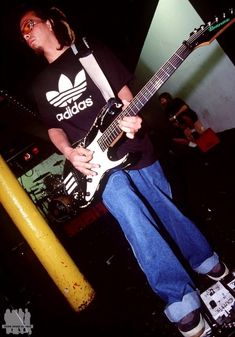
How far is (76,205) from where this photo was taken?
2801 millimetres

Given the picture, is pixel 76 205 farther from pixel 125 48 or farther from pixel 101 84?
pixel 125 48

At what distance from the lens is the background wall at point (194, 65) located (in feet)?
18.9

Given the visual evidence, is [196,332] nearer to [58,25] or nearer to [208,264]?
[208,264]

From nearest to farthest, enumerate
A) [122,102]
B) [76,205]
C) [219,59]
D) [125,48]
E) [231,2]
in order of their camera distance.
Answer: [122,102] → [76,205] → [231,2] → [219,59] → [125,48]

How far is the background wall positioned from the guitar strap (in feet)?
10.9

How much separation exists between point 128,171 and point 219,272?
46.0 inches

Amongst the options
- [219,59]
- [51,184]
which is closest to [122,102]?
[219,59]

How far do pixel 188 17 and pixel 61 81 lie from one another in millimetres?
4300

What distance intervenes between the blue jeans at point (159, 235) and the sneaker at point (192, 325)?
38 millimetres

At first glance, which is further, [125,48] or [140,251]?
[125,48]

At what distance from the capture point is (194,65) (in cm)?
692

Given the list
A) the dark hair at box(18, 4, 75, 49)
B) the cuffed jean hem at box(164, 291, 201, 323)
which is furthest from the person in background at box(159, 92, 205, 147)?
the cuffed jean hem at box(164, 291, 201, 323)

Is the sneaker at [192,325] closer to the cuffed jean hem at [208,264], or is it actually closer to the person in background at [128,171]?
the person in background at [128,171]

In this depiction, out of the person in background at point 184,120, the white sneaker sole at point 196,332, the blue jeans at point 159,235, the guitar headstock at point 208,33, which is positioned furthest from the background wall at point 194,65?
the white sneaker sole at point 196,332
